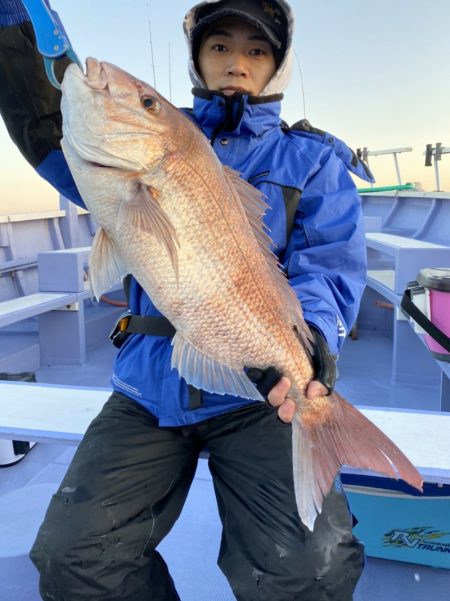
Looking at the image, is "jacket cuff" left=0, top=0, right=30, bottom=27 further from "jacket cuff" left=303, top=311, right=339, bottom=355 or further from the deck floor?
the deck floor

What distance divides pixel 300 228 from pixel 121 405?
39.6 inches

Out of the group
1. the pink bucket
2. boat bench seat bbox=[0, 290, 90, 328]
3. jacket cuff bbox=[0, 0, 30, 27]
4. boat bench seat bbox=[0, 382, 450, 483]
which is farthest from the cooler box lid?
boat bench seat bbox=[0, 290, 90, 328]

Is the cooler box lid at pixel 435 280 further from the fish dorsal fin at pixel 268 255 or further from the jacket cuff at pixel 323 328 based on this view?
the fish dorsal fin at pixel 268 255

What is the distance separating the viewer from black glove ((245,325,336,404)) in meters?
1.49

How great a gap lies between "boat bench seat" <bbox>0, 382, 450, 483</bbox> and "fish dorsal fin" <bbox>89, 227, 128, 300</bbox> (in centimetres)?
73

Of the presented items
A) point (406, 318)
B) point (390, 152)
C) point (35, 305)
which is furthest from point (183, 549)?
point (390, 152)

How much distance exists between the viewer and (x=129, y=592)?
1.52 m

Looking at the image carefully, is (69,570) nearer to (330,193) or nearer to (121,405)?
(121,405)

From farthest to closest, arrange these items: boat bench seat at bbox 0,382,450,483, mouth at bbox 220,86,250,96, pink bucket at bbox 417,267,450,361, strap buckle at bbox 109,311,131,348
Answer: pink bucket at bbox 417,267,450,361 → mouth at bbox 220,86,250,96 → strap buckle at bbox 109,311,131,348 → boat bench seat at bbox 0,382,450,483

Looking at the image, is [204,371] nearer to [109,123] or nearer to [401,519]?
[109,123]

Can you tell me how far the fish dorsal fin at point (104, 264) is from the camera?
1500mm

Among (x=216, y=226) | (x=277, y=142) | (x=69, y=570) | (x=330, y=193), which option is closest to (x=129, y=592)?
(x=69, y=570)

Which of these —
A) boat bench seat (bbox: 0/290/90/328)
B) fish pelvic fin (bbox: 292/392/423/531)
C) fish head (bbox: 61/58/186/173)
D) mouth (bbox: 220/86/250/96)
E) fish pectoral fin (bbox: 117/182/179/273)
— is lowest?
boat bench seat (bbox: 0/290/90/328)

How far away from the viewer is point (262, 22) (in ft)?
6.84
